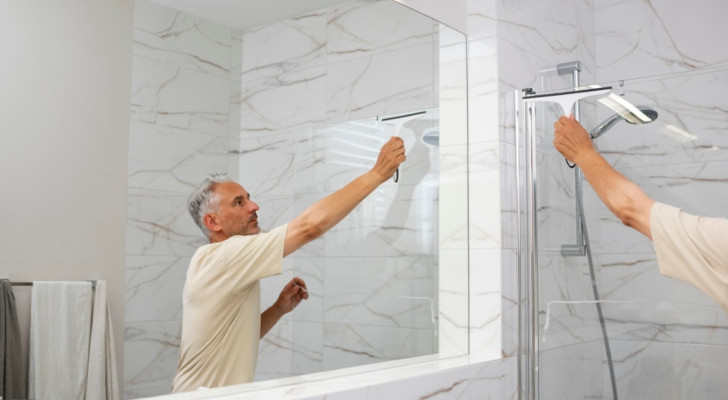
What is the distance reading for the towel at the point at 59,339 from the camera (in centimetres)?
143

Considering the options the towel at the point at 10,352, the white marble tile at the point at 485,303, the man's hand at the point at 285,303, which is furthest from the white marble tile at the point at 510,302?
the towel at the point at 10,352

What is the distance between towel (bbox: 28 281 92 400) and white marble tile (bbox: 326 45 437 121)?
106 centimetres

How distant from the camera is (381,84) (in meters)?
2.49

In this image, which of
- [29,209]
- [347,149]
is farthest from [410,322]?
[29,209]

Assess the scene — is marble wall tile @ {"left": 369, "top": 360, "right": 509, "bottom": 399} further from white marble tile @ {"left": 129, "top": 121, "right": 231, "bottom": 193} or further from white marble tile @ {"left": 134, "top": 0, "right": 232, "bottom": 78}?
white marble tile @ {"left": 134, "top": 0, "right": 232, "bottom": 78}

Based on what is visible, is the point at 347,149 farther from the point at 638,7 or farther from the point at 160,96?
the point at 638,7

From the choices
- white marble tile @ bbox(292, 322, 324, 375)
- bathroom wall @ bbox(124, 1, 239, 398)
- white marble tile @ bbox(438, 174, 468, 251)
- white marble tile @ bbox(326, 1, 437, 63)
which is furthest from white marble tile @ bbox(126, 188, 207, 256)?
white marble tile @ bbox(438, 174, 468, 251)

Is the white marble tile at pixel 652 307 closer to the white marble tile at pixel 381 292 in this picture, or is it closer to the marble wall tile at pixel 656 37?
the white marble tile at pixel 381 292

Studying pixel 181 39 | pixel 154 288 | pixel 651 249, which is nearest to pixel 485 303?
pixel 651 249

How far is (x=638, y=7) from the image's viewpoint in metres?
3.34

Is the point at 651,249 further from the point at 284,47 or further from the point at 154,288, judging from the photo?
the point at 154,288

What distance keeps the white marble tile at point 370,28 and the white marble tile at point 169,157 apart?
0.68 meters

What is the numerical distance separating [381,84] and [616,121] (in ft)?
2.53

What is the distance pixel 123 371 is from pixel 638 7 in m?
2.78
